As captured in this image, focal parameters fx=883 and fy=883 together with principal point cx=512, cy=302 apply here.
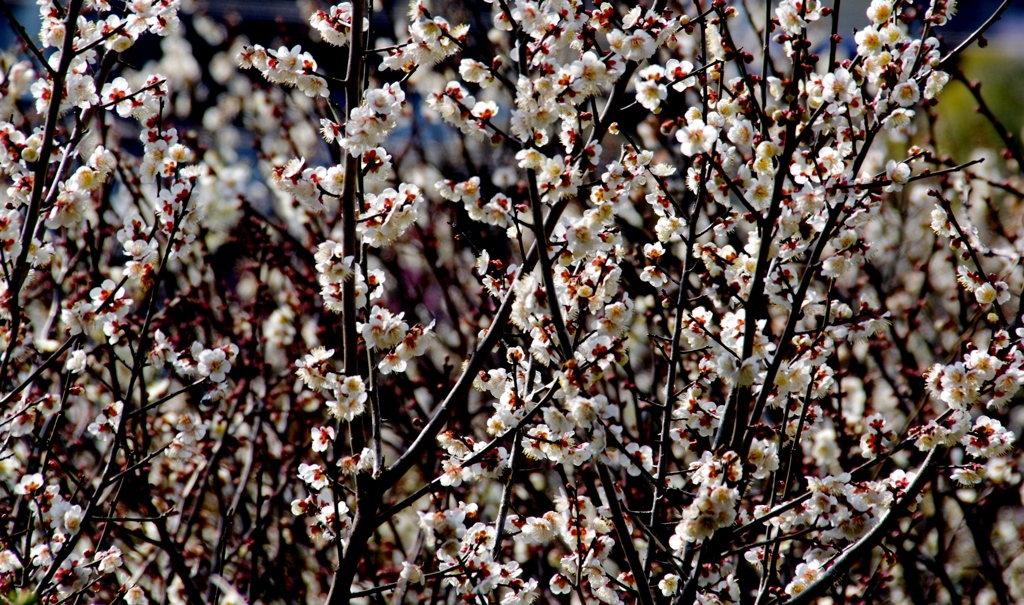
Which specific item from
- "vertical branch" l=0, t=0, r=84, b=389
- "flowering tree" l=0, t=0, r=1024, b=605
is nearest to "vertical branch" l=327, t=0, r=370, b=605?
"flowering tree" l=0, t=0, r=1024, b=605

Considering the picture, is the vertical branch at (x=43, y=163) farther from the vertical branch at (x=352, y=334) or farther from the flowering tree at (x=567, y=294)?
the vertical branch at (x=352, y=334)

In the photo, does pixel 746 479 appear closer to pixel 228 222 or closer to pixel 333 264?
pixel 333 264

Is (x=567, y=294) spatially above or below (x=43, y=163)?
below

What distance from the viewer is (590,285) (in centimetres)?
294

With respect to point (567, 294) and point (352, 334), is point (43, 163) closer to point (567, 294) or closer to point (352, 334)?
point (352, 334)

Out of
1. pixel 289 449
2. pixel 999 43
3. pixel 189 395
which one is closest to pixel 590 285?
pixel 289 449

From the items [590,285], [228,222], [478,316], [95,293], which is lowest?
[590,285]

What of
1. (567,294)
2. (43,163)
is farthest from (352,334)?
(43,163)

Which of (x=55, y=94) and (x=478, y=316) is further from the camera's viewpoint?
(x=478, y=316)

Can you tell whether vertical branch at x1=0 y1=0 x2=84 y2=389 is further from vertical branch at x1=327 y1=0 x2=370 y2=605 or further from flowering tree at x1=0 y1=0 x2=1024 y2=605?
vertical branch at x1=327 y1=0 x2=370 y2=605

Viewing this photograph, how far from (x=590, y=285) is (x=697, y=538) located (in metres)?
0.87

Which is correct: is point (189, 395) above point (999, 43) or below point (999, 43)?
below

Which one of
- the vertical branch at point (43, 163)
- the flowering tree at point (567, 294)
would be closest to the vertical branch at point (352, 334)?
the flowering tree at point (567, 294)

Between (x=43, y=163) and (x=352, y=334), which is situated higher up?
(x=43, y=163)
